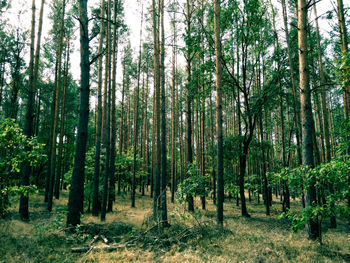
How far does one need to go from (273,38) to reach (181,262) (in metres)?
13.4

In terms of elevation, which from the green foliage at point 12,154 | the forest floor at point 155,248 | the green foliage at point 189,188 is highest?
the green foliage at point 12,154

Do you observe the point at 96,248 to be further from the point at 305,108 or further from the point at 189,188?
the point at 305,108

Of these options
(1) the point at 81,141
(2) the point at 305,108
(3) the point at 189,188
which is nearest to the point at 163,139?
(3) the point at 189,188

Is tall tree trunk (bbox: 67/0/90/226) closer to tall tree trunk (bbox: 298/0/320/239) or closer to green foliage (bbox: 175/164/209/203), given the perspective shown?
green foliage (bbox: 175/164/209/203)

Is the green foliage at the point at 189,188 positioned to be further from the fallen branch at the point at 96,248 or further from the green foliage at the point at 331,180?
the green foliage at the point at 331,180

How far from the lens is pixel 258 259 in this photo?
4.41 metres

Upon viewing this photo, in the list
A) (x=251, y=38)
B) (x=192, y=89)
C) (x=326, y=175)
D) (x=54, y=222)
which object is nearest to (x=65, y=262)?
(x=54, y=222)

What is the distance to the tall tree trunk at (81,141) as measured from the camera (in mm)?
6062

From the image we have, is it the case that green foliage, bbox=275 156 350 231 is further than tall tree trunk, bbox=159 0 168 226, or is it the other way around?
tall tree trunk, bbox=159 0 168 226

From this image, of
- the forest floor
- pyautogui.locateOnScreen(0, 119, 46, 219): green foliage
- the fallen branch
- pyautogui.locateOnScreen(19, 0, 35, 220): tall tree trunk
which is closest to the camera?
pyautogui.locateOnScreen(0, 119, 46, 219): green foliage

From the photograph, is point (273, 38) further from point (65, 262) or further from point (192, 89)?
point (65, 262)

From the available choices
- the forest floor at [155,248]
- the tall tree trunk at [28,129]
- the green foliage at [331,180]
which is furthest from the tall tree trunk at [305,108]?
the tall tree trunk at [28,129]

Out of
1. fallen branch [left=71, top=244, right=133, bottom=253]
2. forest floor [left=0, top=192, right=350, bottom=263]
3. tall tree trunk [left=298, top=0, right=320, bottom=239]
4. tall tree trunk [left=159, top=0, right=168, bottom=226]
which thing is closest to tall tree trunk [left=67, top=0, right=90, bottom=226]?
forest floor [left=0, top=192, right=350, bottom=263]

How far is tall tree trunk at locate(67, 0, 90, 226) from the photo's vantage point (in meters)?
6.06
